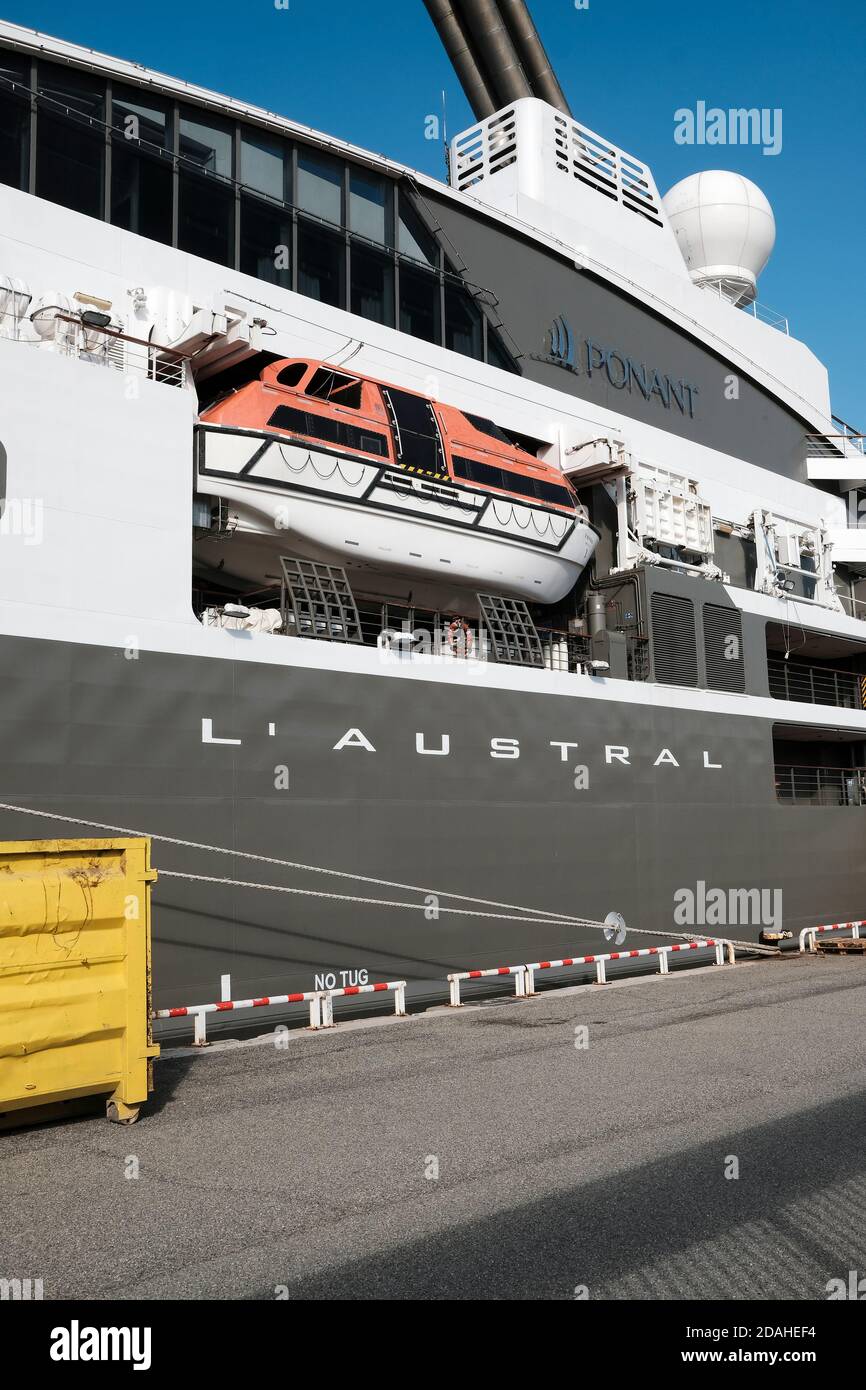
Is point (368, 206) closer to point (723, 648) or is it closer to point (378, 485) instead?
point (378, 485)

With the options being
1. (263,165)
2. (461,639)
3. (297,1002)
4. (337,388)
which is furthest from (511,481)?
(297,1002)

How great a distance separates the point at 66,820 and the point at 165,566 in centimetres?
257

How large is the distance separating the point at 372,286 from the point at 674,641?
646 centimetres

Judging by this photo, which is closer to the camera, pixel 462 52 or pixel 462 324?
pixel 462 324

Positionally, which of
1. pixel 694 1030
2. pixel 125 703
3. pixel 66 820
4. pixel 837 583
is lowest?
pixel 694 1030

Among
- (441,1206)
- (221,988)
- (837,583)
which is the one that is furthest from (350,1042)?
(837,583)

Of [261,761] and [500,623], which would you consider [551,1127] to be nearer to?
[261,761]

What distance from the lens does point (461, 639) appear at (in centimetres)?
1287

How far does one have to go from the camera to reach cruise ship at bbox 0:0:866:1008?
377 inches

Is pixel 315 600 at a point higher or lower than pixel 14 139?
lower

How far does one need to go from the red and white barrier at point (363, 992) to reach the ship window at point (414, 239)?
32.0ft

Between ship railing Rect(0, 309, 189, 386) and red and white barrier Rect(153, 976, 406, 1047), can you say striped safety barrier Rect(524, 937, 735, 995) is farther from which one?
ship railing Rect(0, 309, 189, 386)

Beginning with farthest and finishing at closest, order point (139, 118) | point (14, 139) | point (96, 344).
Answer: point (139, 118) < point (14, 139) < point (96, 344)

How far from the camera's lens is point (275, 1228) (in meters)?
4.68
